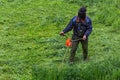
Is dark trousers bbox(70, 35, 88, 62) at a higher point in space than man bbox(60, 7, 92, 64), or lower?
lower

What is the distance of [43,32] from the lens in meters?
10.3

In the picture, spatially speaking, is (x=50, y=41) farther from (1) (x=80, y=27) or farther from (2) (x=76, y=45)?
(1) (x=80, y=27)

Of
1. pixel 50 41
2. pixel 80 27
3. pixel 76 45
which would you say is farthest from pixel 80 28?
pixel 50 41

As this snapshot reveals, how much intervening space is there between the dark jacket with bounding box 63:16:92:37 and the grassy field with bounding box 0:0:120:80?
556mm

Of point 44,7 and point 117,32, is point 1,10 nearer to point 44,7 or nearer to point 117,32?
point 44,7

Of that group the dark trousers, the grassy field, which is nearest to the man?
the dark trousers

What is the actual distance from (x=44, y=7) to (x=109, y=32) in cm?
309

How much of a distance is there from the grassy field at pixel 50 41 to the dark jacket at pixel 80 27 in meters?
0.56

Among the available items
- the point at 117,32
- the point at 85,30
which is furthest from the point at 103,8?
the point at 85,30

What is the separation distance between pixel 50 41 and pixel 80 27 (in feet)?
5.67

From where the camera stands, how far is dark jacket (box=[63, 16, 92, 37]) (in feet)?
25.9

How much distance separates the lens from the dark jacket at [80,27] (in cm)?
789

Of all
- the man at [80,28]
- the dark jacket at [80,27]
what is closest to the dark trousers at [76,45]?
the man at [80,28]

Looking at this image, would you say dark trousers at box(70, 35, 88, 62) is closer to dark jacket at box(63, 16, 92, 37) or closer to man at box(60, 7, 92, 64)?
man at box(60, 7, 92, 64)
